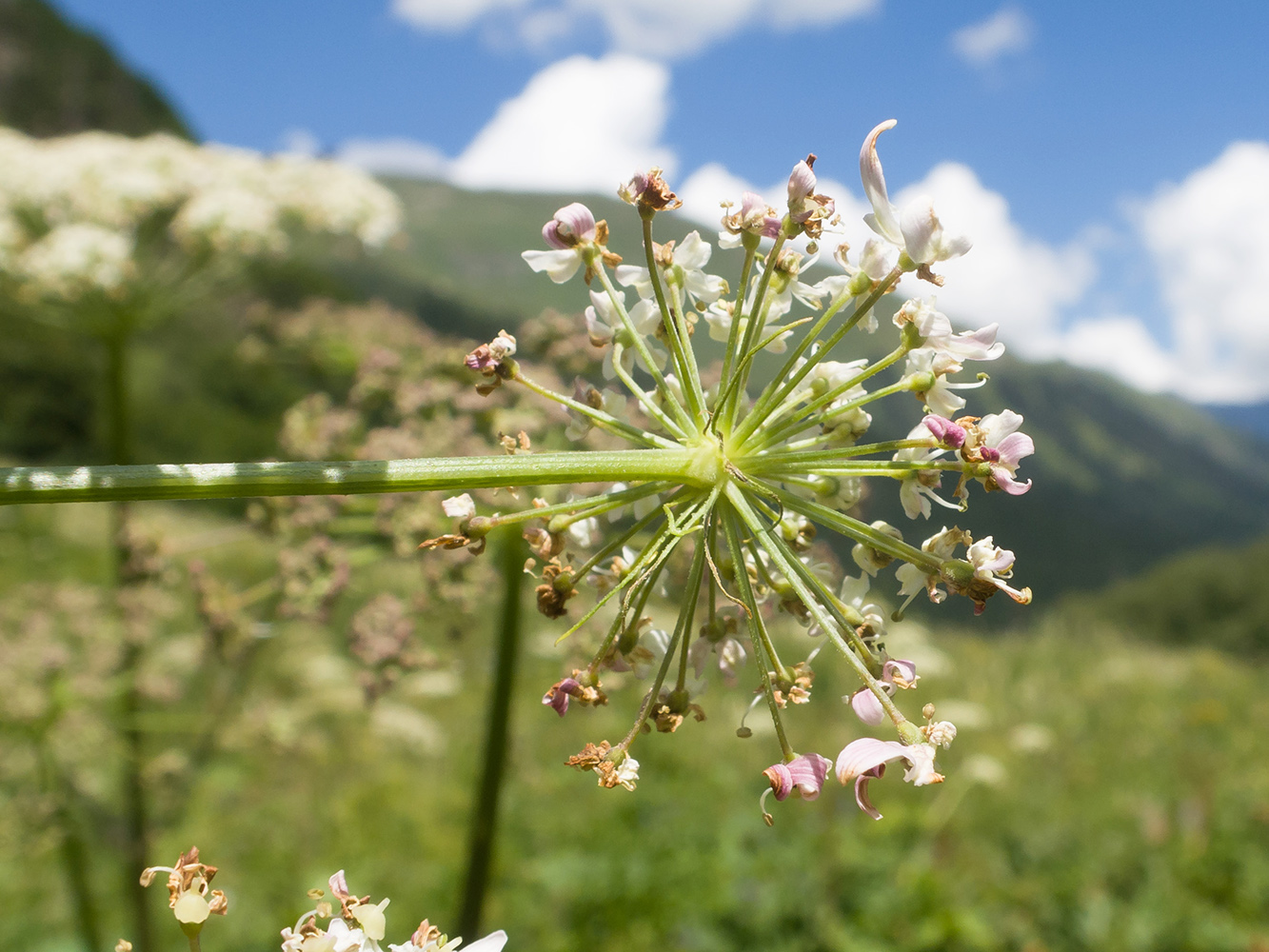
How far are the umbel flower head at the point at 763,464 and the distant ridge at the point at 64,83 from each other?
99396 mm

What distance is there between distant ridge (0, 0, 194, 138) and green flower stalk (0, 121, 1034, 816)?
3913 inches

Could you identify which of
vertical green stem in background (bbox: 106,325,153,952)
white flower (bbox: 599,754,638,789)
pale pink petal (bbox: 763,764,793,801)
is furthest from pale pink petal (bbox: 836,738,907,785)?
vertical green stem in background (bbox: 106,325,153,952)

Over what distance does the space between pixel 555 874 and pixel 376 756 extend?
426 centimetres

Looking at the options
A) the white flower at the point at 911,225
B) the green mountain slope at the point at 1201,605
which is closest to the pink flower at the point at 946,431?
the white flower at the point at 911,225

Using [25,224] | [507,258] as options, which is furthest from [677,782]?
[507,258]

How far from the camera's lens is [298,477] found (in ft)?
4.34

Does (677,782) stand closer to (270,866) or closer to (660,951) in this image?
(660,951)

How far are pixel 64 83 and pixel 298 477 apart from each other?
358ft

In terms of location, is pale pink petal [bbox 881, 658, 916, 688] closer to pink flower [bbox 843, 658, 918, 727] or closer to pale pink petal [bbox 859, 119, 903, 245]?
pink flower [bbox 843, 658, 918, 727]

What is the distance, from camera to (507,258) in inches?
6767

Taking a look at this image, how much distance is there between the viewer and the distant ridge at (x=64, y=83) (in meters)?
84.2

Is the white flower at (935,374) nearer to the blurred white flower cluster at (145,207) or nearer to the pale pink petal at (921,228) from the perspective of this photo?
the pale pink petal at (921,228)

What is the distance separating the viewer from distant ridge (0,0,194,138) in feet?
276

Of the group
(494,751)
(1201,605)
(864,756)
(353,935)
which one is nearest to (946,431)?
(864,756)
